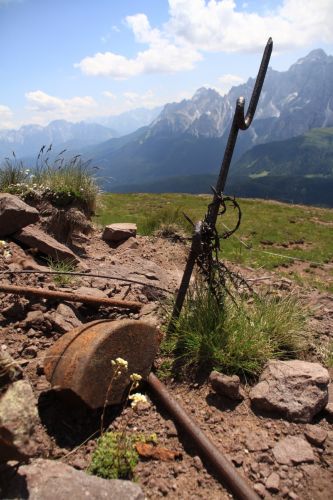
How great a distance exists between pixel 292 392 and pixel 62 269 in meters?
4.50

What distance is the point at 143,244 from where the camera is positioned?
1255 cm

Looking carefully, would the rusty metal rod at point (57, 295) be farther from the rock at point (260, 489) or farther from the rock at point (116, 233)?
the rock at point (116, 233)

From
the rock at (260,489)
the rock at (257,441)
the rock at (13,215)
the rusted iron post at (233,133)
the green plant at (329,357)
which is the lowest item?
the rock at (260,489)


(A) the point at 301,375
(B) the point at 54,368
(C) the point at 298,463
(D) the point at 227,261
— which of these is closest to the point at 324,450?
(C) the point at 298,463

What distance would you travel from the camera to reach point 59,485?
3.15 meters

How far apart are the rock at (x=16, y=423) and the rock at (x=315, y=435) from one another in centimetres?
299

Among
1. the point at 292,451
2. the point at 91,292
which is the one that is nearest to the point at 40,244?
the point at 91,292

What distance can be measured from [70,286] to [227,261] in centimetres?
856

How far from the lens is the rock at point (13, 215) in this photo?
7902 mm

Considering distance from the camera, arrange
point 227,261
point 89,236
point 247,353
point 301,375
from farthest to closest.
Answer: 1. point 227,261
2. point 89,236
3. point 247,353
4. point 301,375

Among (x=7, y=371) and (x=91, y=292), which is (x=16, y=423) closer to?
(x=7, y=371)

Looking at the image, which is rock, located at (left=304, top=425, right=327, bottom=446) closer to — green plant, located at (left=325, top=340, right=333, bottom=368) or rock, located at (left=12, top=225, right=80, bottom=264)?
green plant, located at (left=325, top=340, right=333, bottom=368)

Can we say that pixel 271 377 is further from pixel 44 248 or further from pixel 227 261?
pixel 227 261

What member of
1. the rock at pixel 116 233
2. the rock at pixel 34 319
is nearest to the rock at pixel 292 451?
the rock at pixel 34 319
